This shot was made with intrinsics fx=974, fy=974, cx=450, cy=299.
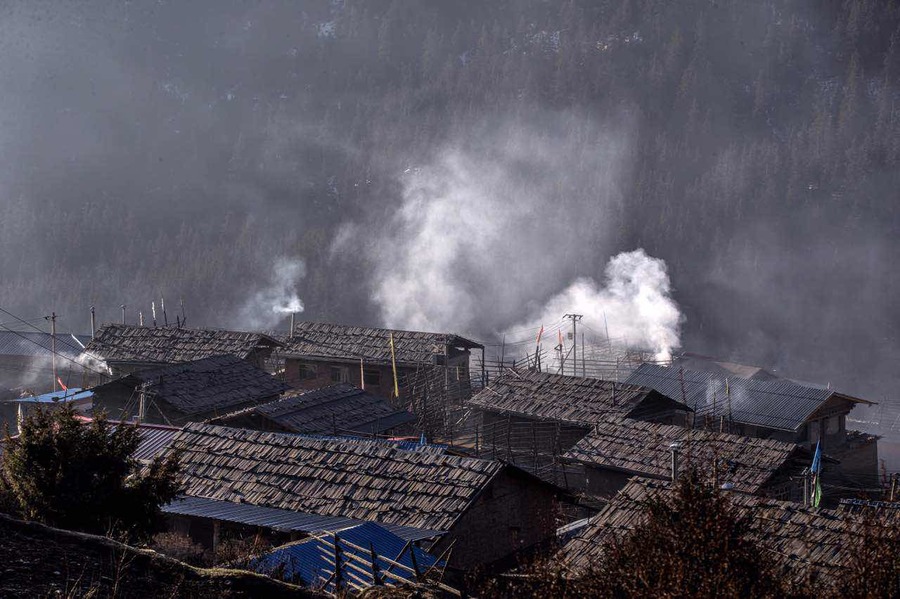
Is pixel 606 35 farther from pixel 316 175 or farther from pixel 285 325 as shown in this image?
pixel 285 325

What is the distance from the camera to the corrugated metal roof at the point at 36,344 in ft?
158

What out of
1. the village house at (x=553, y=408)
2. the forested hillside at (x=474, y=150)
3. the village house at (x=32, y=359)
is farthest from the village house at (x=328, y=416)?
the forested hillside at (x=474, y=150)

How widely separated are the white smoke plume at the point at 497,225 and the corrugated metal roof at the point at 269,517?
5460 cm

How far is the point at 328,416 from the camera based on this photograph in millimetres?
26000

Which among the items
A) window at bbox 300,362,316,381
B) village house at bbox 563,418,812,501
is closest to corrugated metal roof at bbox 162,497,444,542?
village house at bbox 563,418,812,501

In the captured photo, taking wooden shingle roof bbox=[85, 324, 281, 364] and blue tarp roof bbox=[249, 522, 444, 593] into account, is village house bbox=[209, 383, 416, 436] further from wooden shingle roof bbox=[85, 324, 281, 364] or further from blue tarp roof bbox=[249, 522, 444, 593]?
blue tarp roof bbox=[249, 522, 444, 593]

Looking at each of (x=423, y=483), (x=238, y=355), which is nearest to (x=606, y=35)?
(x=238, y=355)

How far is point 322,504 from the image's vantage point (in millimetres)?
17188

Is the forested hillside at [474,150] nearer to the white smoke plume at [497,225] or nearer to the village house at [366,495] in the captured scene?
the white smoke plume at [497,225]

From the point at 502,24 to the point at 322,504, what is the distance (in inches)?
4618

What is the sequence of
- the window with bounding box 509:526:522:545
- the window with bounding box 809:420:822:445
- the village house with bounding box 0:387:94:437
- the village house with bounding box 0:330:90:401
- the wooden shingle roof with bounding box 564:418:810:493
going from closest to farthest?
the window with bounding box 509:526:522:545 < the wooden shingle roof with bounding box 564:418:810:493 < the window with bounding box 809:420:822:445 < the village house with bounding box 0:387:94:437 < the village house with bounding box 0:330:90:401

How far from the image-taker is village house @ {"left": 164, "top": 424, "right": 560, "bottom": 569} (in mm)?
16344

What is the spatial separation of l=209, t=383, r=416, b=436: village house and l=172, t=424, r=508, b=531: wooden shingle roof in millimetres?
4908

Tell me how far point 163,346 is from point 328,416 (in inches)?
→ 552
